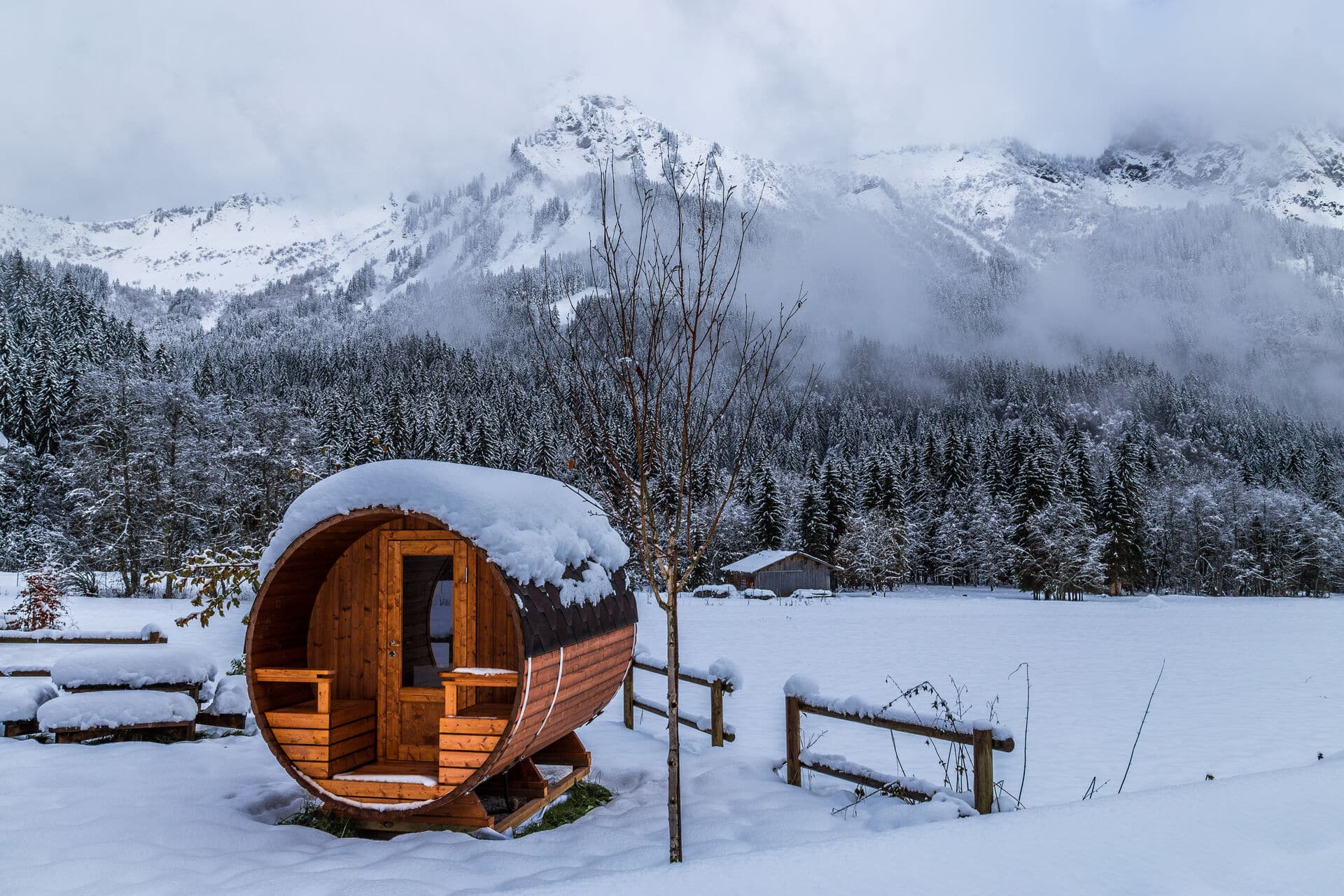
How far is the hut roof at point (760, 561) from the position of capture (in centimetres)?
5522

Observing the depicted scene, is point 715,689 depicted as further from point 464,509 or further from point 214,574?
point 214,574

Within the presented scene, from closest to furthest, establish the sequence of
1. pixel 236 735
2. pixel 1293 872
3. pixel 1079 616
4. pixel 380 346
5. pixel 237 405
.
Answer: pixel 1293 872 < pixel 236 735 < pixel 1079 616 < pixel 237 405 < pixel 380 346

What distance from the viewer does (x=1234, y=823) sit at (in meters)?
3.92

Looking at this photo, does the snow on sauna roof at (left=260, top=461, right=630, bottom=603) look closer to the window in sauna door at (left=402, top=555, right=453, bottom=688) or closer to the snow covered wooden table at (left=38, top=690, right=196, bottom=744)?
the window in sauna door at (left=402, top=555, right=453, bottom=688)

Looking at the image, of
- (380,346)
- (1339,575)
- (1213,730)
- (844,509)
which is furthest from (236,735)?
(380,346)

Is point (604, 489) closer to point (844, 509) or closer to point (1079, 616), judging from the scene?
point (1079, 616)

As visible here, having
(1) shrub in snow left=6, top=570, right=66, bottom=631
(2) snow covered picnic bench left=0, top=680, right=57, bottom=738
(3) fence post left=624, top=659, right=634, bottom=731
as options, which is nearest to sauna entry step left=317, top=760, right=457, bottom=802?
(3) fence post left=624, top=659, right=634, bottom=731

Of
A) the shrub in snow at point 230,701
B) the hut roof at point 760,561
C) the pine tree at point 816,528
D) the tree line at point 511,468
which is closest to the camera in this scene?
the shrub in snow at point 230,701

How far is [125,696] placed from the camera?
27.0ft

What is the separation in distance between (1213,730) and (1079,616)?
26865 millimetres

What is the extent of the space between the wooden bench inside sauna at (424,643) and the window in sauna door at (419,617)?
3cm

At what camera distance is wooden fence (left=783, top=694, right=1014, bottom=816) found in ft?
17.6

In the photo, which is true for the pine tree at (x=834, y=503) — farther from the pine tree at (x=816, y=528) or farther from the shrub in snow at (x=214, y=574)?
the shrub in snow at (x=214, y=574)

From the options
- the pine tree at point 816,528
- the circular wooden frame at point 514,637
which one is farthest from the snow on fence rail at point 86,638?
the pine tree at point 816,528
